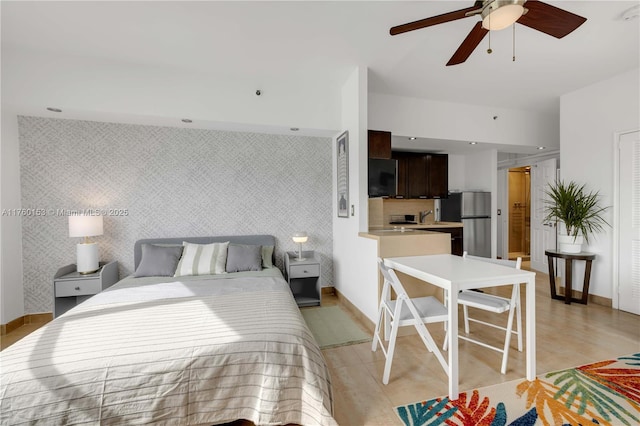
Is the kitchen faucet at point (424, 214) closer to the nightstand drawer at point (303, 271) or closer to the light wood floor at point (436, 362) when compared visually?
the light wood floor at point (436, 362)

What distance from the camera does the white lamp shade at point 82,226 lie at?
2.84m

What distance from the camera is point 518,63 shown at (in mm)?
2988

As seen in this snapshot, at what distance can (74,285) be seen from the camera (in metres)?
2.82

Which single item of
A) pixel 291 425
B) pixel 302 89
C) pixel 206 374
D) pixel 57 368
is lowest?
pixel 291 425

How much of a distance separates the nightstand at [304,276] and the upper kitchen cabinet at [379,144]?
5.08 feet

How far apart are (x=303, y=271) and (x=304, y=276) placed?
0.06 m

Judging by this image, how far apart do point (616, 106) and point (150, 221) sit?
5.89 m

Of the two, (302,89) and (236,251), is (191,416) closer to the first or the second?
(236,251)

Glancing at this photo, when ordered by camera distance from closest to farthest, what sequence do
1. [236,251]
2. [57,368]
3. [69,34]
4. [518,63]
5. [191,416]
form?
[57,368]
[191,416]
[69,34]
[518,63]
[236,251]

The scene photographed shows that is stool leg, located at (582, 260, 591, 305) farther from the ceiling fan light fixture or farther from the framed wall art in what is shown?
the ceiling fan light fixture

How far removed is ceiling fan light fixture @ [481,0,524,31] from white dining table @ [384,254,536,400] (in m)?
1.58

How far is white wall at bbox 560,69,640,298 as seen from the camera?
10.5 feet

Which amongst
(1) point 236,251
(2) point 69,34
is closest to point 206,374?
(1) point 236,251

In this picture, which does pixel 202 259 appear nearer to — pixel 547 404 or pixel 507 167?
pixel 547 404
